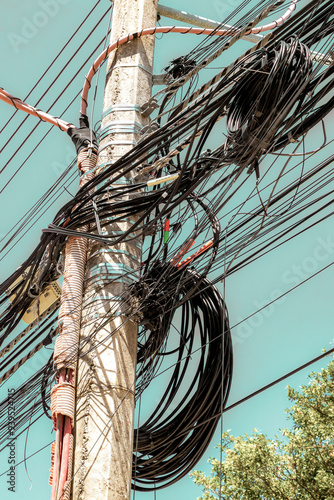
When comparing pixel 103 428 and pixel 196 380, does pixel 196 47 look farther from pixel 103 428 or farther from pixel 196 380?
pixel 103 428

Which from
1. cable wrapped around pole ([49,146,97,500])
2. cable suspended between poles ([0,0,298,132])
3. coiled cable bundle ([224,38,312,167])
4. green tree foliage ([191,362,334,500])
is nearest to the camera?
coiled cable bundle ([224,38,312,167])

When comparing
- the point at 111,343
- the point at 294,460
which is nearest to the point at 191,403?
the point at 111,343

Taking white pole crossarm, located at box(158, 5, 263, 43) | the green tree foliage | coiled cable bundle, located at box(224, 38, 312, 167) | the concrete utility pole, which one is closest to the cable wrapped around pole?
the concrete utility pole

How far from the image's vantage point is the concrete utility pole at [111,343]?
421 centimetres

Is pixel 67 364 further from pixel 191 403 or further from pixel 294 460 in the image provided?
pixel 294 460

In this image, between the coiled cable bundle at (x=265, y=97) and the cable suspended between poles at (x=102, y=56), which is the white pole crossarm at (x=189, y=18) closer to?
the cable suspended between poles at (x=102, y=56)

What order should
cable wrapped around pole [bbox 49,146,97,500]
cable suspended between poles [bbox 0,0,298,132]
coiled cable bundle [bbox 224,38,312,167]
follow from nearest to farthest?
coiled cable bundle [bbox 224,38,312,167]
cable wrapped around pole [bbox 49,146,97,500]
cable suspended between poles [bbox 0,0,298,132]

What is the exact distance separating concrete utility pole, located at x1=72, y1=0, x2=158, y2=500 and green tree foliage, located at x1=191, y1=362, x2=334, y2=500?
5472 mm

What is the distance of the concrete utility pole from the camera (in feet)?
13.8

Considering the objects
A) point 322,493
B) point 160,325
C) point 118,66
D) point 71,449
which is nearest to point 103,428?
point 71,449

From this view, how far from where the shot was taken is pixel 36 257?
5.32m

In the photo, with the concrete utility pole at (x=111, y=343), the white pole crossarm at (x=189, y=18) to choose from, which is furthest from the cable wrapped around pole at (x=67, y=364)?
the white pole crossarm at (x=189, y=18)

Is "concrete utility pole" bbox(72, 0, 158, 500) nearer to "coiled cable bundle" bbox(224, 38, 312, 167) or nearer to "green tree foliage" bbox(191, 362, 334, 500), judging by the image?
"coiled cable bundle" bbox(224, 38, 312, 167)

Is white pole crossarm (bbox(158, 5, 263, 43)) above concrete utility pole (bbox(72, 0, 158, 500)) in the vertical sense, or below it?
above
